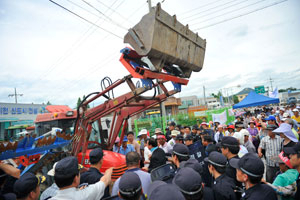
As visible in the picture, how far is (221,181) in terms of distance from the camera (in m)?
2.17

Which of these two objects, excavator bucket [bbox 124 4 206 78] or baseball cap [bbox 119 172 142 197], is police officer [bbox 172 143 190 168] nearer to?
baseball cap [bbox 119 172 142 197]

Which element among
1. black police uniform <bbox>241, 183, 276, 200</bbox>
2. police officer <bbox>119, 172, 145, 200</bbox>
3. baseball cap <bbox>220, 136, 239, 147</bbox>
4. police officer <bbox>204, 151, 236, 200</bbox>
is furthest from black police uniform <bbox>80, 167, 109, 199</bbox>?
baseball cap <bbox>220, 136, 239, 147</bbox>

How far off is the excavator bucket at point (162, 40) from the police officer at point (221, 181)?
1729 mm

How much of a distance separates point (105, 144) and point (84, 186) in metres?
3.03

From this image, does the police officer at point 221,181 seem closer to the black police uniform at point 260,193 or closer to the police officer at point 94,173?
the black police uniform at point 260,193

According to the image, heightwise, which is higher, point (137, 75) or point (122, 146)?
point (137, 75)

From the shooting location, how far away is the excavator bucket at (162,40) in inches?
104

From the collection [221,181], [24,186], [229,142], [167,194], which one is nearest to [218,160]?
[221,181]

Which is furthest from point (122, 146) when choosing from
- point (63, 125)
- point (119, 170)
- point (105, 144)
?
point (63, 125)

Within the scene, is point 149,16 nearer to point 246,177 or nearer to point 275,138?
point 246,177

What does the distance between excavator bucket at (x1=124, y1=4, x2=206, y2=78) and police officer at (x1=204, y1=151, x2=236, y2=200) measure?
173 centimetres

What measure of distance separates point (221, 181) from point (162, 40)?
232 cm

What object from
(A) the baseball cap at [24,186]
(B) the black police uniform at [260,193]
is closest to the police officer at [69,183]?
(A) the baseball cap at [24,186]

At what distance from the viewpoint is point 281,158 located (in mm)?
2527
